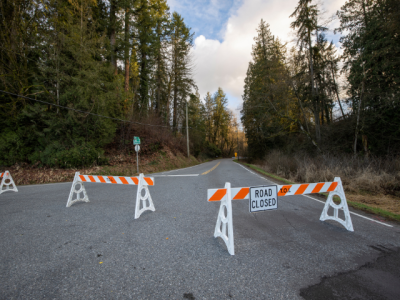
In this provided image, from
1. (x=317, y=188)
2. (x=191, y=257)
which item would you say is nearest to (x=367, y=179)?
(x=317, y=188)

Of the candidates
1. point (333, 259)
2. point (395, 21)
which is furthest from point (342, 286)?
point (395, 21)

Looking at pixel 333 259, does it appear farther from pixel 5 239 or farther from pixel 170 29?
pixel 170 29

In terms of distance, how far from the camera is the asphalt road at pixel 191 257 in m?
2.16

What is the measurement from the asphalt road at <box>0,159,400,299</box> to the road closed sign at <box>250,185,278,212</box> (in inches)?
23.9

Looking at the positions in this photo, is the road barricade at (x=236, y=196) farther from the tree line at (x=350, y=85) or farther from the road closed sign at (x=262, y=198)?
the tree line at (x=350, y=85)

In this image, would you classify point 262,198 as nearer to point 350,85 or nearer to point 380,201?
point 380,201

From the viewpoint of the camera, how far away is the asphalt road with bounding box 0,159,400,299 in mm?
2162

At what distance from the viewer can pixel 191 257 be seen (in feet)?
9.37

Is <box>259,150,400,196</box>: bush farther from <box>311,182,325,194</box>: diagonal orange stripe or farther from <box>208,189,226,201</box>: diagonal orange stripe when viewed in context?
<box>208,189,226,201</box>: diagonal orange stripe

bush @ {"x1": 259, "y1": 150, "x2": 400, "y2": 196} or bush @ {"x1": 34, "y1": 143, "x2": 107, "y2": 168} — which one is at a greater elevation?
bush @ {"x1": 34, "y1": 143, "x2": 107, "y2": 168}

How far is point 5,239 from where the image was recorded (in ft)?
11.6

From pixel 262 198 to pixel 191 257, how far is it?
161 centimetres

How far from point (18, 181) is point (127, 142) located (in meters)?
8.65

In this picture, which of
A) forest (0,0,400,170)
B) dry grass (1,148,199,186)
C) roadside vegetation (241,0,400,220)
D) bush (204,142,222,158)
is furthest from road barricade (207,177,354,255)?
bush (204,142,222,158)
